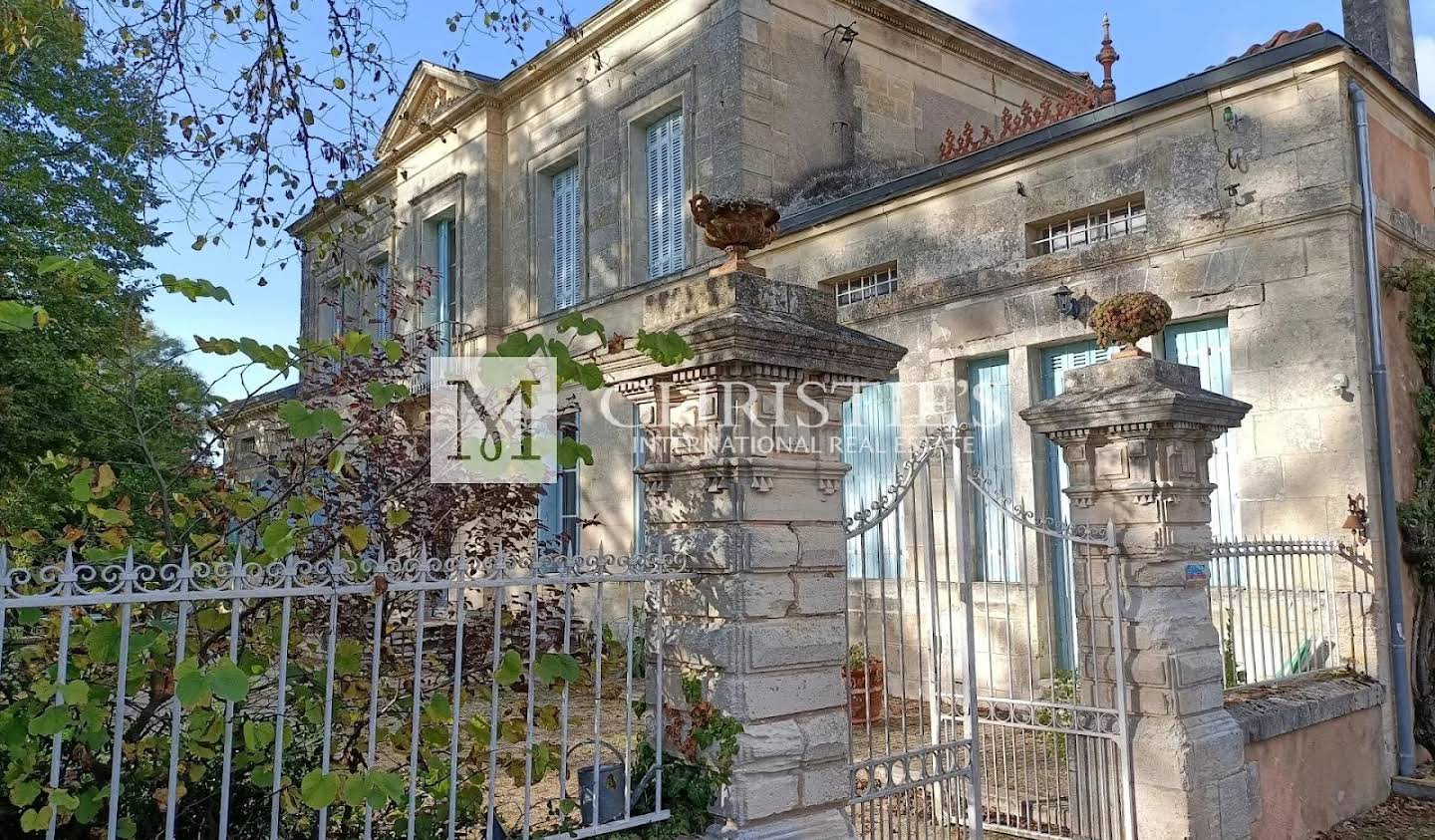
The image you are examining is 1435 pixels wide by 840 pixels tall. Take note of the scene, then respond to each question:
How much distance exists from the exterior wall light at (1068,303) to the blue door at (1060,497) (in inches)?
10.4

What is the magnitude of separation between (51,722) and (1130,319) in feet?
17.4

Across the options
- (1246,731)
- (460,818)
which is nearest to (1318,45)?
(1246,731)

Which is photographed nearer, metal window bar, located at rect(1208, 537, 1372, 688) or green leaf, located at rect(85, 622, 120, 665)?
green leaf, located at rect(85, 622, 120, 665)

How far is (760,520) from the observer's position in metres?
3.95

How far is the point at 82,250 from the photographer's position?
10.5 meters

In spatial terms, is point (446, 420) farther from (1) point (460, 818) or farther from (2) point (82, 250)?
(2) point (82, 250)

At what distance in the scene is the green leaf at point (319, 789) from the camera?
9.39ft

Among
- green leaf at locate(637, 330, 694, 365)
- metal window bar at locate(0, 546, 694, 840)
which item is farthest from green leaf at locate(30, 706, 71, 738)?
green leaf at locate(637, 330, 694, 365)

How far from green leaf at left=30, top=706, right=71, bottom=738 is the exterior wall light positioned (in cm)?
773

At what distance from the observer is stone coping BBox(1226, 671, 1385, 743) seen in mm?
5957

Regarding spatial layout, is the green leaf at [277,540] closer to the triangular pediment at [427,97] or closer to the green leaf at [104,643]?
the green leaf at [104,643]

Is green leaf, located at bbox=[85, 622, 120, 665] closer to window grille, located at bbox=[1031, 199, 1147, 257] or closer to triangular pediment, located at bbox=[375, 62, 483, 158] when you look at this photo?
window grille, located at bbox=[1031, 199, 1147, 257]

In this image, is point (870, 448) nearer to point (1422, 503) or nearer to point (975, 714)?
point (1422, 503)

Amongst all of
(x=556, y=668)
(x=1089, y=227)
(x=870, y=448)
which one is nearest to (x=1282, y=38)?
(x=1089, y=227)
